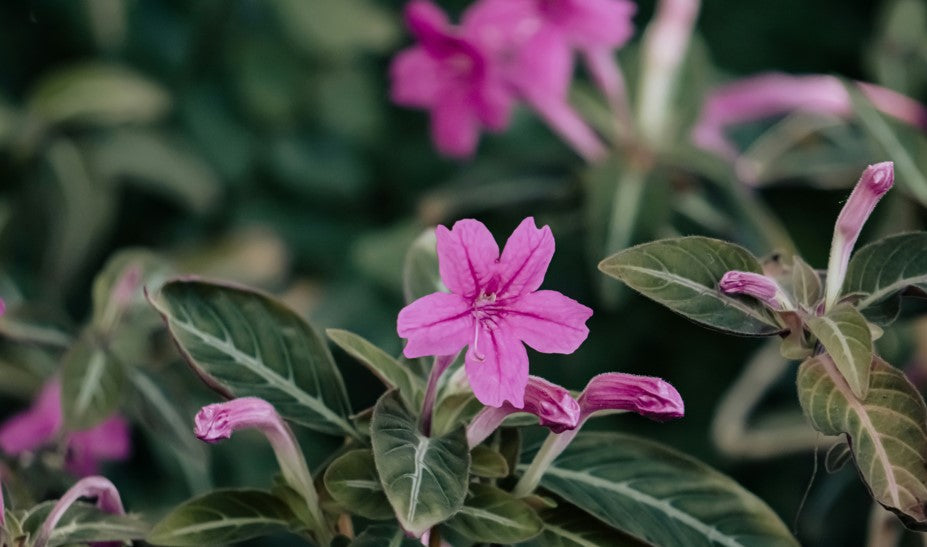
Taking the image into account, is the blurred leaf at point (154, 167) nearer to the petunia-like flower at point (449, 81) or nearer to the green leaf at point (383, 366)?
the petunia-like flower at point (449, 81)

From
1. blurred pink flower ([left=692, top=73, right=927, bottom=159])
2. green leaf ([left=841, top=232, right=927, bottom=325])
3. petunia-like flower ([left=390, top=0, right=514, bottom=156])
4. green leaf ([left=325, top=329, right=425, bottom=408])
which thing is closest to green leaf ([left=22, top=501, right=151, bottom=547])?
green leaf ([left=325, top=329, right=425, bottom=408])

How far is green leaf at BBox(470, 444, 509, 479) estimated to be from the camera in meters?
0.51

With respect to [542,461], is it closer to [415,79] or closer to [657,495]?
[657,495]

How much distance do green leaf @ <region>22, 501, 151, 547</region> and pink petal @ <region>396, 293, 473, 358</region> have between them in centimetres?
17

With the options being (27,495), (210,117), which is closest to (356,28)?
(210,117)

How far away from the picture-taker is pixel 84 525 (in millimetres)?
512

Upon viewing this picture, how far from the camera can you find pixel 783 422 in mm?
973

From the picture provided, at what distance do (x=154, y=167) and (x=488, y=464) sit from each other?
0.83m

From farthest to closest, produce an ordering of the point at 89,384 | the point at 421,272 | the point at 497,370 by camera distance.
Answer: the point at 89,384, the point at 421,272, the point at 497,370

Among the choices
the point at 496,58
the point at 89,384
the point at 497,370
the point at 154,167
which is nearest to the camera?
the point at 497,370

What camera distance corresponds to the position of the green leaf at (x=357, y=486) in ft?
1.59

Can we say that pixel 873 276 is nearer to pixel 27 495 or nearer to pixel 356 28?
pixel 27 495

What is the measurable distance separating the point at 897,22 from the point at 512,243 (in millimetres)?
771

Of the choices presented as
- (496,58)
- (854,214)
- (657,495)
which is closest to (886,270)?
(854,214)
